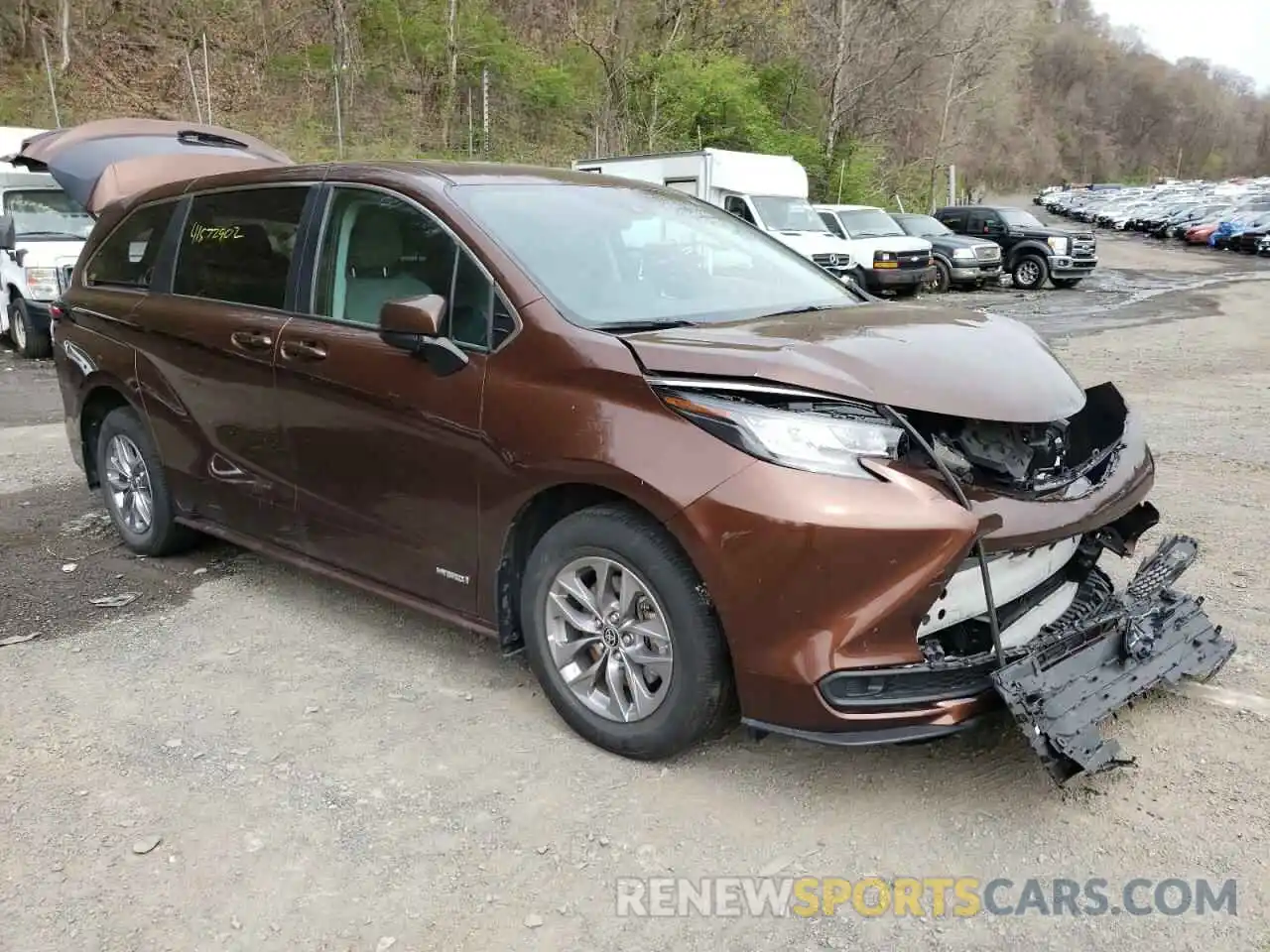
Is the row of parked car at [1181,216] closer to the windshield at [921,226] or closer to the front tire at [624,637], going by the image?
the windshield at [921,226]

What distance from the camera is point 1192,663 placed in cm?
320

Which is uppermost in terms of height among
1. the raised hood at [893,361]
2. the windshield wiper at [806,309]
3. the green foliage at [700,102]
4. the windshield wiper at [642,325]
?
the green foliage at [700,102]

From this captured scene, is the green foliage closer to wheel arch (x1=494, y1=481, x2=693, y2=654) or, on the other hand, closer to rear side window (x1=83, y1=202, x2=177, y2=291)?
rear side window (x1=83, y1=202, x2=177, y2=291)

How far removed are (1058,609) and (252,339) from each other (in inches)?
123

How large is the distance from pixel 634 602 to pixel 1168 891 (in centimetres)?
157

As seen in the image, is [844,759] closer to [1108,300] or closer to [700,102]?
[1108,300]

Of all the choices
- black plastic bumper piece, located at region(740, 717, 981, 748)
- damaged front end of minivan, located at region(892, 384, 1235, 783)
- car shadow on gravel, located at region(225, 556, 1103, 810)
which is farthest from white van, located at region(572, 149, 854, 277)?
black plastic bumper piece, located at region(740, 717, 981, 748)

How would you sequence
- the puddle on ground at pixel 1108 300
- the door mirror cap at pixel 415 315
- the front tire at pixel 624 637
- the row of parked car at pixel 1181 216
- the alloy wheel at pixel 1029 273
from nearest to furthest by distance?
the front tire at pixel 624 637 → the door mirror cap at pixel 415 315 → the puddle on ground at pixel 1108 300 → the alloy wheel at pixel 1029 273 → the row of parked car at pixel 1181 216

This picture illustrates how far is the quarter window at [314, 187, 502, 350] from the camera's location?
11.0 ft

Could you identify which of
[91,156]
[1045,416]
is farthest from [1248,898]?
[91,156]

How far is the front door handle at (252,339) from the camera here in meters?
3.97

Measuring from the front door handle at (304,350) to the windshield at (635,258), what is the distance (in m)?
0.77

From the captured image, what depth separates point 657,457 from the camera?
9.26 ft


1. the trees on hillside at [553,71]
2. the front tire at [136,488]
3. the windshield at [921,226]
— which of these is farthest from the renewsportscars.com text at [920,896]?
the trees on hillside at [553,71]
